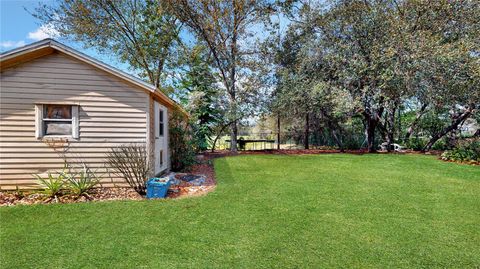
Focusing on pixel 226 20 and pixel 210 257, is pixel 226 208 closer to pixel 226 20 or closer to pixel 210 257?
pixel 210 257

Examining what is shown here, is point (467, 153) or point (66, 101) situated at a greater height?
point (66, 101)

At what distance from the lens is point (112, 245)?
3.15 m

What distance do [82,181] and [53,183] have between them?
52 centimetres

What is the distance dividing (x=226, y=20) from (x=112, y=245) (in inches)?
530

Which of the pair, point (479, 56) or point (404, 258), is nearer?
point (404, 258)

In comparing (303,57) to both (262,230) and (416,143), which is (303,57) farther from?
(262,230)

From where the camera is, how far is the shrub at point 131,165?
222 inches

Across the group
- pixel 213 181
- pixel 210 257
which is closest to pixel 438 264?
pixel 210 257

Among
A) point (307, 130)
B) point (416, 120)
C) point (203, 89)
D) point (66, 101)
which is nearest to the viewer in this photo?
point (66, 101)

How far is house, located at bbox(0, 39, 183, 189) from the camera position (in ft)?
17.6

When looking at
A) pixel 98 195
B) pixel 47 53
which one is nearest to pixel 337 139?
pixel 98 195

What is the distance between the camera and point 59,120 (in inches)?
220

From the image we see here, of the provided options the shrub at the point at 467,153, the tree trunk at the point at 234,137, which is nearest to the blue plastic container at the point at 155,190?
the tree trunk at the point at 234,137

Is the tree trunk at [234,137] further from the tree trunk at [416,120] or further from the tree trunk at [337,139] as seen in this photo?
the tree trunk at [416,120]
